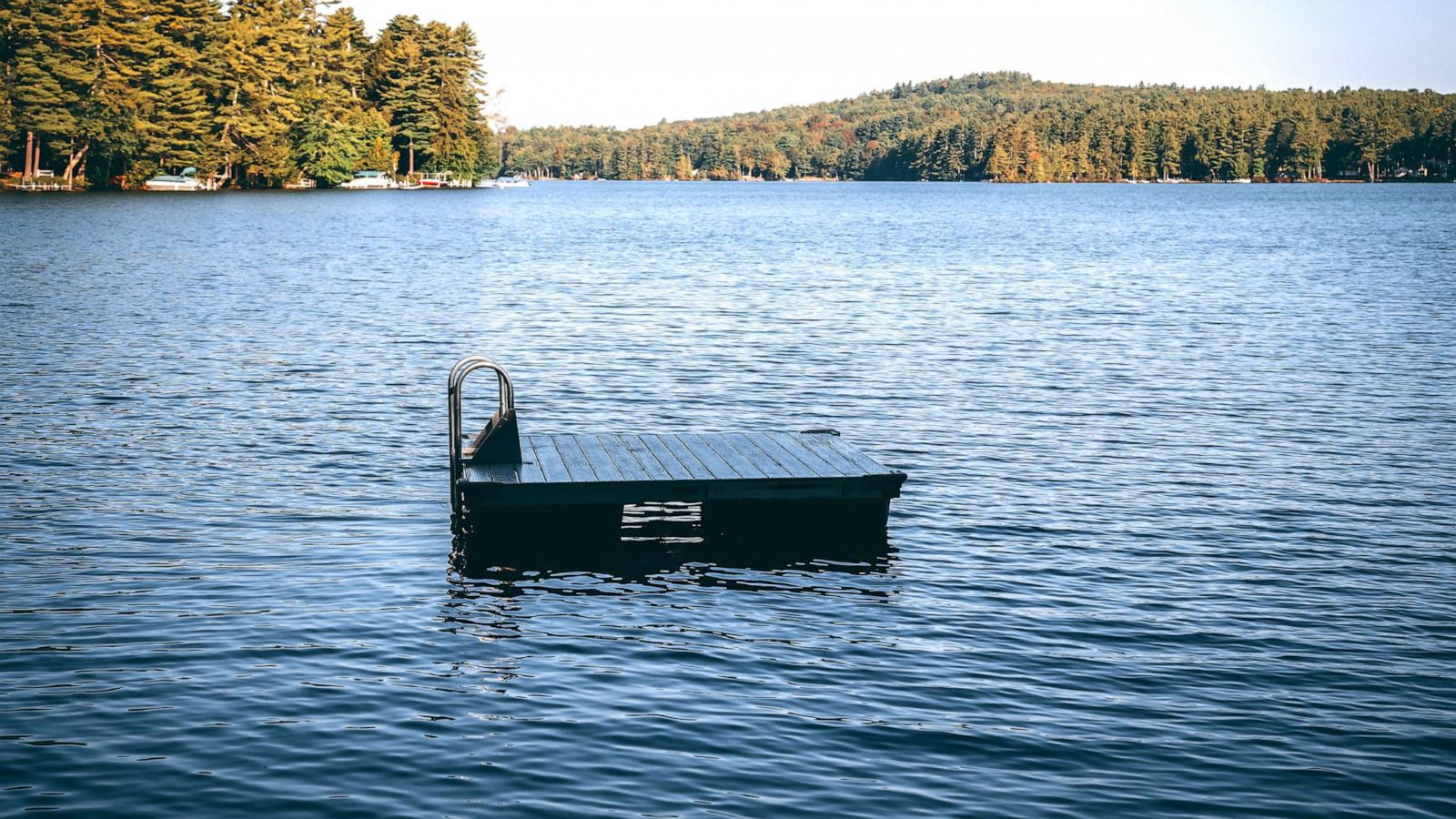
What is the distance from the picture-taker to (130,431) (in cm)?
2264

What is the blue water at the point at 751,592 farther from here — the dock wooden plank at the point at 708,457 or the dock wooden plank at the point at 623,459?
the dock wooden plank at the point at 708,457

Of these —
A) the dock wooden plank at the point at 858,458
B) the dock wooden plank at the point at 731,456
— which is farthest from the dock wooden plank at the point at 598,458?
the dock wooden plank at the point at 858,458

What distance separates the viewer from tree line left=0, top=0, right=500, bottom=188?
116 m

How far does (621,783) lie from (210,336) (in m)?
29.0

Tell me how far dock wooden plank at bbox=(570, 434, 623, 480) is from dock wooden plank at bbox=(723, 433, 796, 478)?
1.67 metres

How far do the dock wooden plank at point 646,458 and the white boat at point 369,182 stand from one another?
162160 millimetres

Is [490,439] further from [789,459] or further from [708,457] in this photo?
[789,459]

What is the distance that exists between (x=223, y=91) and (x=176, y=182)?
10379 millimetres

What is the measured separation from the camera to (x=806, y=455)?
56.8ft

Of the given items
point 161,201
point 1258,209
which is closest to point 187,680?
point 161,201

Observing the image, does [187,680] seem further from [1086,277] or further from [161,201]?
[161,201]

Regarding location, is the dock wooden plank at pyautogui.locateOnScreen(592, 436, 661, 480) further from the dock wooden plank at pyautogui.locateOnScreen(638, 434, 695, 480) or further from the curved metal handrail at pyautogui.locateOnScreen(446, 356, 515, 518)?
the curved metal handrail at pyautogui.locateOnScreen(446, 356, 515, 518)

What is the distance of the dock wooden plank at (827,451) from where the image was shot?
16.4 metres

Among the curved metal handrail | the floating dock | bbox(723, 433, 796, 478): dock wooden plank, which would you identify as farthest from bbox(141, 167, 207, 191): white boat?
the floating dock
